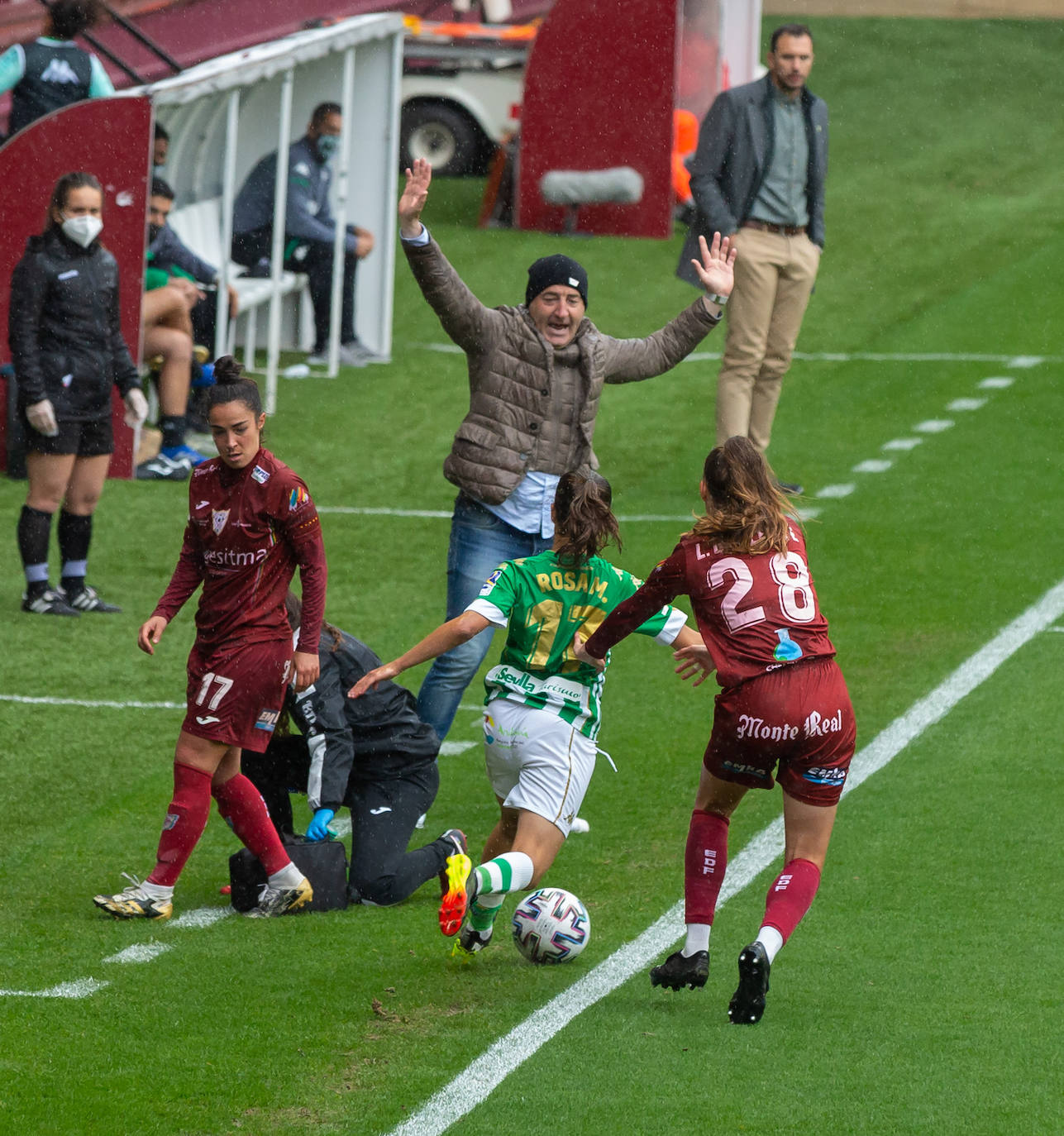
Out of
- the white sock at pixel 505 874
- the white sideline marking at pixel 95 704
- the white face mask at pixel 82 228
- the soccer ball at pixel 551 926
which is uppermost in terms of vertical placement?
the white face mask at pixel 82 228

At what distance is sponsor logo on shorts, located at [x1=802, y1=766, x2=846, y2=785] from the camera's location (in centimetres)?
570

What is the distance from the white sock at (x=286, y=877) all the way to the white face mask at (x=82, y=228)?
4653 millimetres

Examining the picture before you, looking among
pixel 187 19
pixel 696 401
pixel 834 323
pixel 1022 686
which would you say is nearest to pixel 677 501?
pixel 696 401

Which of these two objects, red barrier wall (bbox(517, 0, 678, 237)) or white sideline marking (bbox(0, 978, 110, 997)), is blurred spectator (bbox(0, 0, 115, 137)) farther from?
Result: white sideline marking (bbox(0, 978, 110, 997))

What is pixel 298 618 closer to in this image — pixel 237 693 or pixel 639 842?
pixel 237 693

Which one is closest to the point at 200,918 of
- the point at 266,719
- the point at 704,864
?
the point at 266,719

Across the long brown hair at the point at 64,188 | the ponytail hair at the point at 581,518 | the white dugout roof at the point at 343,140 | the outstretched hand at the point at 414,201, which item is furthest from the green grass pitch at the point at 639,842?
the outstretched hand at the point at 414,201

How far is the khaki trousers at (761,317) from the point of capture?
1200 cm

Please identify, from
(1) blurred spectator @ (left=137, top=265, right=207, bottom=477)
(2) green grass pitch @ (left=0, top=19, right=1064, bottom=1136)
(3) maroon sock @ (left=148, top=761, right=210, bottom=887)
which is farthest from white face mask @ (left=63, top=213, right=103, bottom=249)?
(3) maroon sock @ (left=148, top=761, right=210, bottom=887)

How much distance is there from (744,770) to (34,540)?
5576mm

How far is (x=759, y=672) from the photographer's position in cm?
566

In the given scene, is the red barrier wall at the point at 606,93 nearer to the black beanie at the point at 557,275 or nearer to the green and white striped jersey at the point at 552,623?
the black beanie at the point at 557,275

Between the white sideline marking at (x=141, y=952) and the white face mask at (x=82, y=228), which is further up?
the white face mask at (x=82, y=228)

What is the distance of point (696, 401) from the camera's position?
50.6ft
